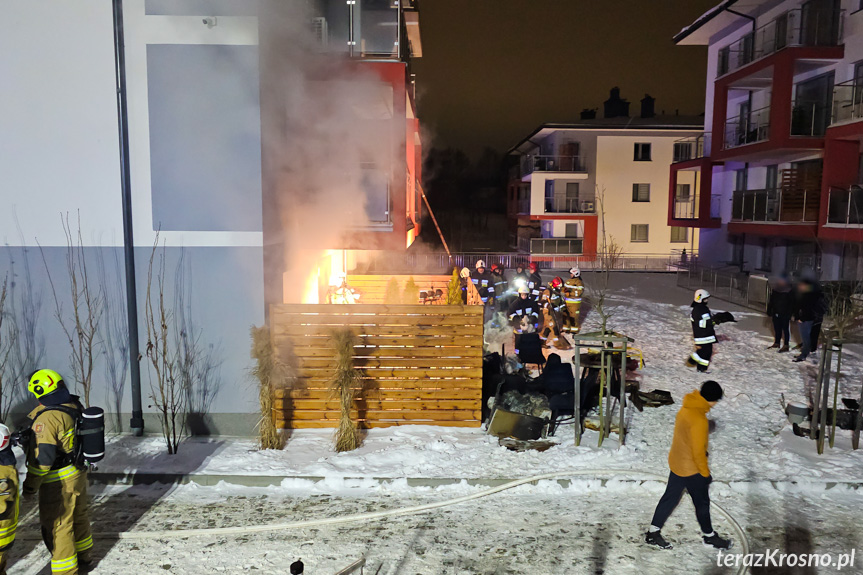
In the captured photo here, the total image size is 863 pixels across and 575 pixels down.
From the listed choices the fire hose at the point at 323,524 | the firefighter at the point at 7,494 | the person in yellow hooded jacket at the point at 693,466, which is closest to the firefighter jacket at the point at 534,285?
the fire hose at the point at 323,524

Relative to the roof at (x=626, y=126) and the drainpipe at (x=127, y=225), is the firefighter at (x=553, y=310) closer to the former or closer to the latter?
the drainpipe at (x=127, y=225)

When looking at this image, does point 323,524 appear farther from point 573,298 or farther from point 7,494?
point 573,298

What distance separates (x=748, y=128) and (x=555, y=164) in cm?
1461

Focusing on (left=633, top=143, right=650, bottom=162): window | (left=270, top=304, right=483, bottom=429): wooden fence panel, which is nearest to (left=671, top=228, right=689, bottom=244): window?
(left=633, top=143, right=650, bottom=162): window

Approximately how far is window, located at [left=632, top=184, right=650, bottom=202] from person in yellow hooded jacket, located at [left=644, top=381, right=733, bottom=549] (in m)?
30.4

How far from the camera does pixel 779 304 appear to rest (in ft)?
36.8

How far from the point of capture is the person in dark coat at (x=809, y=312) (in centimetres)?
1058

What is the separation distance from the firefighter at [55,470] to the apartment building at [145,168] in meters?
2.89

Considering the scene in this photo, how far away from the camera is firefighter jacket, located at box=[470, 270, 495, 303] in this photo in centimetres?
1335

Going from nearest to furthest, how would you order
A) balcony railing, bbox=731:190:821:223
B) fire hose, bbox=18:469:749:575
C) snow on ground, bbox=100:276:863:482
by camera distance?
1. fire hose, bbox=18:469:749:575
2. snow on ground, bbox=100:276:863:482
3. balcony railing, bbox=731:190:821:223

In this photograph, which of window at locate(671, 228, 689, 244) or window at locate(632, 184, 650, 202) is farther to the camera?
window at locate(632, 184, 650, 202)

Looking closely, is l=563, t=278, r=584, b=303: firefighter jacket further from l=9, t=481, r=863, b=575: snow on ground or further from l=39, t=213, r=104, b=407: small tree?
l=39, t=213, r=104, b=407: small tree

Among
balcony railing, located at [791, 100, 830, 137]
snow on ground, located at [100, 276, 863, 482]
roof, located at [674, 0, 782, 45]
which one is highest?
roof, located at [674, 0, 782, 45]

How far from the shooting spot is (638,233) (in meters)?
33.4
